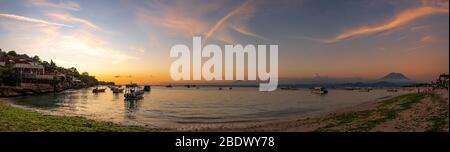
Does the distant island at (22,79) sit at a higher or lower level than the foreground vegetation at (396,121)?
higher

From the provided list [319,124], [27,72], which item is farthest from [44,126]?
[27,72]

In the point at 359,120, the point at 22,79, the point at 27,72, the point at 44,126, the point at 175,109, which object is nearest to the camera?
the point at 44,126

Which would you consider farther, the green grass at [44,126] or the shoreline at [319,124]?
the shoreline at [319,124]

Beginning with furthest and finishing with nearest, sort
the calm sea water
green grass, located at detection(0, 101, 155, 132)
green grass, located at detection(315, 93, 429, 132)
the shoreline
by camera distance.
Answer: the calm sea water < green grass, located at detection(315, 93, 429, 132) < the shoreline < green grass, located at detection(0, 101, 155, 132)

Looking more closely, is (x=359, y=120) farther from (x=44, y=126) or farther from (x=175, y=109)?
(x=175, y=109)

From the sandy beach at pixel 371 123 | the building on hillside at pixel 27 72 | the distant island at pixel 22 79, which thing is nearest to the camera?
the sandy beach at pixel 371 123

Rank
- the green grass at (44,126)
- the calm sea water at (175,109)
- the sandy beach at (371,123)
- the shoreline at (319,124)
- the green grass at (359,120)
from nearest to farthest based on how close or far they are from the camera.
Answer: the green grass at (44,126) → the sandy beach at (371,123) → the shoreline at (319,124) → the green grass at (359,120) → the calm sea water at (175,109)

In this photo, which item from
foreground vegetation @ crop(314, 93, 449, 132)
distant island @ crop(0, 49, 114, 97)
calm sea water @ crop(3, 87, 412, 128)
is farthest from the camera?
distant island @ crop(0, 49, 114, 97)

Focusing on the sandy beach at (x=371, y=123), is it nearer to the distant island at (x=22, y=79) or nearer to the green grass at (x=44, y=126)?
the green grass at (x=44, y=126)

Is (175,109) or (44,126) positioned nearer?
(44,126)


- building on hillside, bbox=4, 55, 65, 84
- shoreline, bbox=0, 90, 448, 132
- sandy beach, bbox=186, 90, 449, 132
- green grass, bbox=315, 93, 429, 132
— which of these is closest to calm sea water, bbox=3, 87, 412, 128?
shoreline, bbox=0, 90, 448, 132

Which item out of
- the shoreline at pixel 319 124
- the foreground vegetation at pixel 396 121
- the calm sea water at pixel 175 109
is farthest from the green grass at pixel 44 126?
the foreground vegetation at pixel 396 121

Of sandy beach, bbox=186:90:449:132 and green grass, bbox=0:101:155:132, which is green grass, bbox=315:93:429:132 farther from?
green grass, bbox=0:101:155:132
